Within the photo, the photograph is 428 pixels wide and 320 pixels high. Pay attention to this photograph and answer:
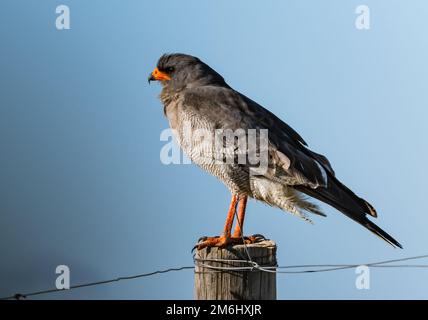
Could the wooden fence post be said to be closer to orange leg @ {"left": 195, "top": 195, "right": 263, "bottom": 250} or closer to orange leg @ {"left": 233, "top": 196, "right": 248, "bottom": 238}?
orange leg @ {"left": 195, "top": 195, "right": 263, "bottom": 250}

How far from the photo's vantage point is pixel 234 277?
17.1 feet

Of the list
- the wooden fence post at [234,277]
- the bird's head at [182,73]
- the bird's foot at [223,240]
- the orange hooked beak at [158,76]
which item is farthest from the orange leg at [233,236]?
the orange hooked beak at [158,76]

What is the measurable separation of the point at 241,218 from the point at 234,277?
1.97 metres

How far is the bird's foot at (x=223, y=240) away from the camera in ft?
19.7

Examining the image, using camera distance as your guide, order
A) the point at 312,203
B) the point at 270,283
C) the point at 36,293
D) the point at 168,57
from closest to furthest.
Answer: the point at 36,293
the point at 270,283
the point at 312,203
the point at 168,57

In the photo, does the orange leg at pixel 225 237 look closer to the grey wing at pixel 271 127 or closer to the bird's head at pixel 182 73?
the grey wing at pixel 271 127

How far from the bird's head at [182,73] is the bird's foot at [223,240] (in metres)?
2.05

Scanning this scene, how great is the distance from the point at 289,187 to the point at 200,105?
3.96 ft

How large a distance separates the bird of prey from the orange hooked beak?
22.6 inches

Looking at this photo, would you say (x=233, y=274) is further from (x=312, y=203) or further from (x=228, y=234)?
(x=312, y=203)

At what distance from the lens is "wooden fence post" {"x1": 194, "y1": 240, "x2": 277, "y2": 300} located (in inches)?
203

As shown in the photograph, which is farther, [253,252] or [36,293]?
[253,252]

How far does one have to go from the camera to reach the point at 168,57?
8.27m

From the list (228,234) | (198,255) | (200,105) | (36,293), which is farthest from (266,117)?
(36,293)
